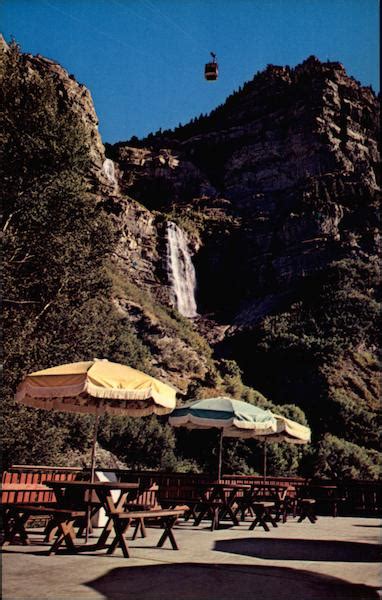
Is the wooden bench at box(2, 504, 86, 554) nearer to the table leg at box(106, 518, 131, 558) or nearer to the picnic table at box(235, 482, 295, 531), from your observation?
the table leg at box(106, 518, 131, 558)

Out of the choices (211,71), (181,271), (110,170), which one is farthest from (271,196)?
(211,71)

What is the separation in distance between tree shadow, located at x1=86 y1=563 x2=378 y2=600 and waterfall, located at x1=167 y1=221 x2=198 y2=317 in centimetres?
4464

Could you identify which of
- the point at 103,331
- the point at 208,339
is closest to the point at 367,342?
the point at 208,339

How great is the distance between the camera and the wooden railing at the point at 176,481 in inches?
320

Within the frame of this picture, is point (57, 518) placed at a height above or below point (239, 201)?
below

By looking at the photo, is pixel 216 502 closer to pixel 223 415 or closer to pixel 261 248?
pixel 223 415

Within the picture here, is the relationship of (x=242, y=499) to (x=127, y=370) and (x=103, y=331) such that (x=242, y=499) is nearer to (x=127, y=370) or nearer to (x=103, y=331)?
(x=127, y=370)

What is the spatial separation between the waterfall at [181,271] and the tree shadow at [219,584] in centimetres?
4464

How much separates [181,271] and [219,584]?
4922 centimetres

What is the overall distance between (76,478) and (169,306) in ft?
125

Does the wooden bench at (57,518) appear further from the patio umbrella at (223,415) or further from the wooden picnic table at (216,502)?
the wooden picnic table at (216,502)

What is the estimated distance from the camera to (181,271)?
176ft

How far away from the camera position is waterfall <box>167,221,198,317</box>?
51312mm

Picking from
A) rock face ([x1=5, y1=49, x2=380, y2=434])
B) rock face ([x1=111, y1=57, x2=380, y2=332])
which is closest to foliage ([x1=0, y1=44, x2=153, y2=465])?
rock face ([x1=5, y1=49, x2=380, y2=434])
